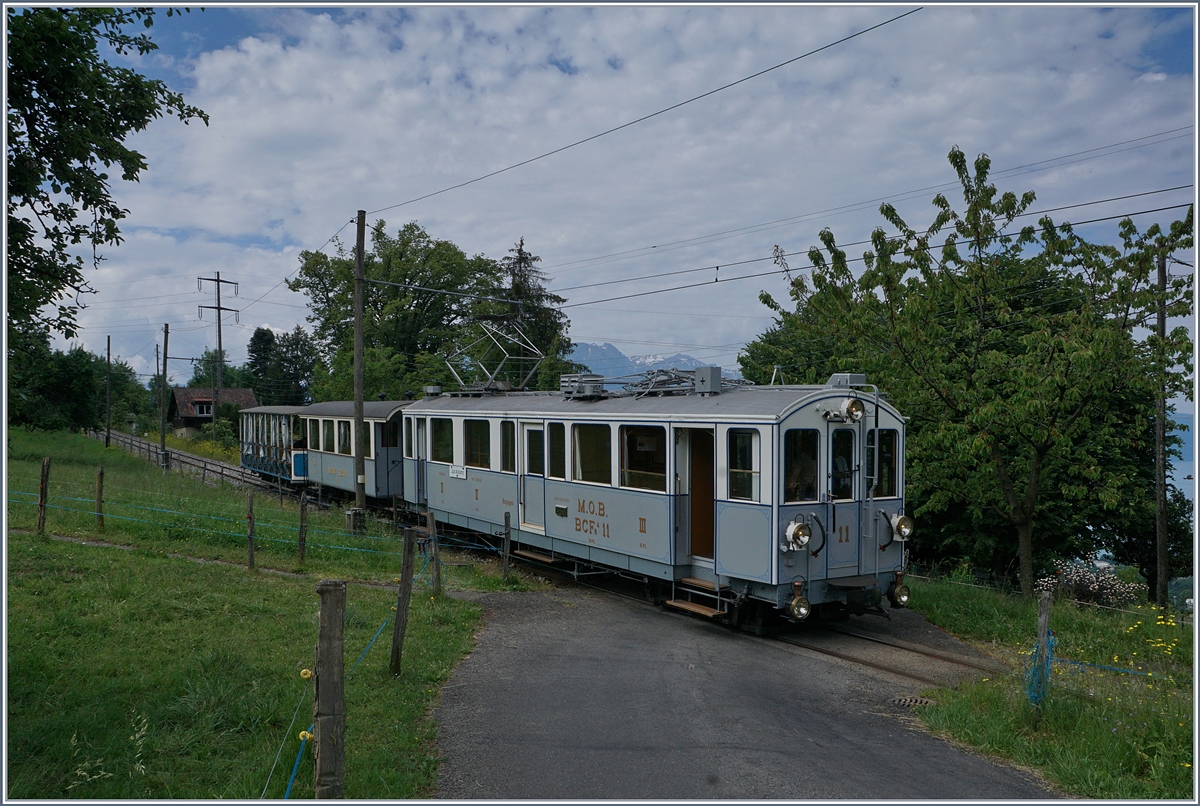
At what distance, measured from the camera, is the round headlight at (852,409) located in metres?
10.6

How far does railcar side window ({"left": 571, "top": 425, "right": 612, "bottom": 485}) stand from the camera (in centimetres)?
1261

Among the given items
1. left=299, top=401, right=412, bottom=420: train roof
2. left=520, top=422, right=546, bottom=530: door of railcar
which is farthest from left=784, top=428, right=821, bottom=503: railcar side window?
left=299, top=401, right=412, bottom=420: train roof

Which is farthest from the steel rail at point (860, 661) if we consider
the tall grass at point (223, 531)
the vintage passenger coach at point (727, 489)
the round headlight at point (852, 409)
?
the tall grass at point (223, 531)

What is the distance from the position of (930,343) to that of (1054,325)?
186 cm

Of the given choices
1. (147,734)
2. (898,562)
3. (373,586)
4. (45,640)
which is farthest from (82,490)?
(898,562)

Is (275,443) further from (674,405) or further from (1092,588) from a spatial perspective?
(1092,588)

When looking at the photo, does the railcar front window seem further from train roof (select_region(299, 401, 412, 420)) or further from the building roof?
the building roof

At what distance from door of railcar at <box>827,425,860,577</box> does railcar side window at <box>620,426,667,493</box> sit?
7.25ft

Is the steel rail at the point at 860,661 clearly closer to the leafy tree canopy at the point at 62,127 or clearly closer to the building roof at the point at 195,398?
the leafy tree canopy at the point at 62,127

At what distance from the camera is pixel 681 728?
6.94m

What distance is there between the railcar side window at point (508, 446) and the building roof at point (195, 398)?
5865 cm

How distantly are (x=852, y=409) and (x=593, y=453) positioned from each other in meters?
4.03

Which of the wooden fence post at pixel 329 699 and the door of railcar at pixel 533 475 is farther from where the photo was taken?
the door of railcar at pixel 533 475

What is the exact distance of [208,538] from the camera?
600 inches
